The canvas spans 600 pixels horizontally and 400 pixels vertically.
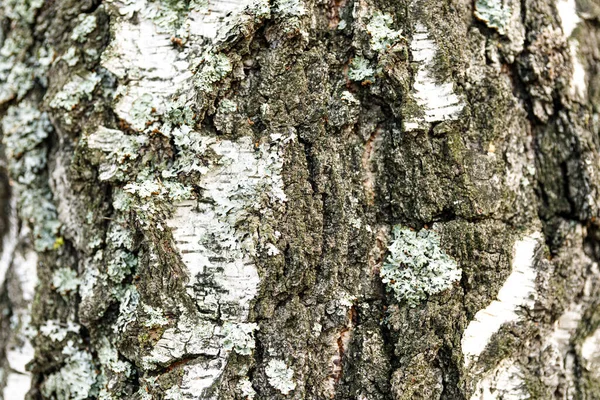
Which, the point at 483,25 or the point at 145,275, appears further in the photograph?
the point at 483,25

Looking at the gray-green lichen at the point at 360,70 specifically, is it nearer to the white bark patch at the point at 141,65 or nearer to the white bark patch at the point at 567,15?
the white bark patch at the point at 141,65

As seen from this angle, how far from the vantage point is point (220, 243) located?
158cm

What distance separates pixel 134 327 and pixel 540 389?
4.26ft

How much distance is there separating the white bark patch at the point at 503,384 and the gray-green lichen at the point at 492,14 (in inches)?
42.4

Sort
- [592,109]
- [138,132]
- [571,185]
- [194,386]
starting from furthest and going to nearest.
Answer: [592,109], [571,185], [138,132], [194,386]

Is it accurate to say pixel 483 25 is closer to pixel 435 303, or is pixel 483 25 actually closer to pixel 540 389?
pixel 435 303

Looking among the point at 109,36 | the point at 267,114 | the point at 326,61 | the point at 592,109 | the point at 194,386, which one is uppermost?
the point at 109,36

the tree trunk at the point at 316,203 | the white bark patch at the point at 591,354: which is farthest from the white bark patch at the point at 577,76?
the white bark patch at the point at 591,354

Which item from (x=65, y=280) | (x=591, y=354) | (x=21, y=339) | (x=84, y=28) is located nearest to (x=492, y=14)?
(x=591, y=354)

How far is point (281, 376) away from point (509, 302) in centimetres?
74

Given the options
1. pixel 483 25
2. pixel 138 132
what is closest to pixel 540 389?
pixel 483 25

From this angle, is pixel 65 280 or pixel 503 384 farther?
pixel 65 280

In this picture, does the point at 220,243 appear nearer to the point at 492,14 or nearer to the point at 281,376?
the point at 281,376

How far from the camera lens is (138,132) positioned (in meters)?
1.68
